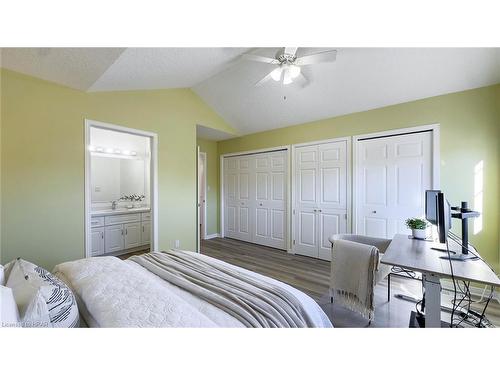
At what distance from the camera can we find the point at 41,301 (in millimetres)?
866

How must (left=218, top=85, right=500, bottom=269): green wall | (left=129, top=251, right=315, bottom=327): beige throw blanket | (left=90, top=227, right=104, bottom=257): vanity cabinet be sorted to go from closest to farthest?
(left=129, top=251, right=315, bottom=327): beige throw blanket → (left=218, top=85, right=500, bottom=269): green wall → (left=90, top=227, right=104, bottom=257): vanity cabinet

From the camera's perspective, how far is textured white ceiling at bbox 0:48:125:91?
1.75m

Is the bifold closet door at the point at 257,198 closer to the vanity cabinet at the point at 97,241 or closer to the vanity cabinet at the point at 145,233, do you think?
the vanity cabinet at the point at 145,233

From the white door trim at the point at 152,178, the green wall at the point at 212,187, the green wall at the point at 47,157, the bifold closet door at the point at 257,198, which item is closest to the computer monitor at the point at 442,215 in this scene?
the bifold closet door at the point at 257,198

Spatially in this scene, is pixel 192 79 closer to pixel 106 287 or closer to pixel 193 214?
pixel 193 214

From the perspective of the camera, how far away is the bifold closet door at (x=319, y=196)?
11.3 ft

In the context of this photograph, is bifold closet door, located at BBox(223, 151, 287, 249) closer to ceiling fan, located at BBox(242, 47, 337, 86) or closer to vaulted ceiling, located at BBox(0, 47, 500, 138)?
vaulted ceiling, located at BBox(0, 47, 500, 138)

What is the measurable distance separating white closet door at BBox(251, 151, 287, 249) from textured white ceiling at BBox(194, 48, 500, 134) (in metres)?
0.75

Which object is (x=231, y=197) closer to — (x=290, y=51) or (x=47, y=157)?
(x=47, y=157)

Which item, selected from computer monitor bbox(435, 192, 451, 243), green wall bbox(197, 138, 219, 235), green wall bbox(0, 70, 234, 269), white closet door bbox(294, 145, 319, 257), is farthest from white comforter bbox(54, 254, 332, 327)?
green wall bbox(197, 138, 219, 235)

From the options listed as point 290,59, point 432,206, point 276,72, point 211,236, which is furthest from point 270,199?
point 432,206

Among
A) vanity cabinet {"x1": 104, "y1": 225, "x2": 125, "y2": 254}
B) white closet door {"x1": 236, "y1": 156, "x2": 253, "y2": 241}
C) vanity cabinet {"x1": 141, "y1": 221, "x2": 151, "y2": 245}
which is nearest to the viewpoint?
vanity cabinet {"x1": 104, "y1": 225, "x2": 125, "y2": 254}

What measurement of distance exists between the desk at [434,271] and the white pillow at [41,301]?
5.90ft

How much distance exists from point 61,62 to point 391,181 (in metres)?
3.97
